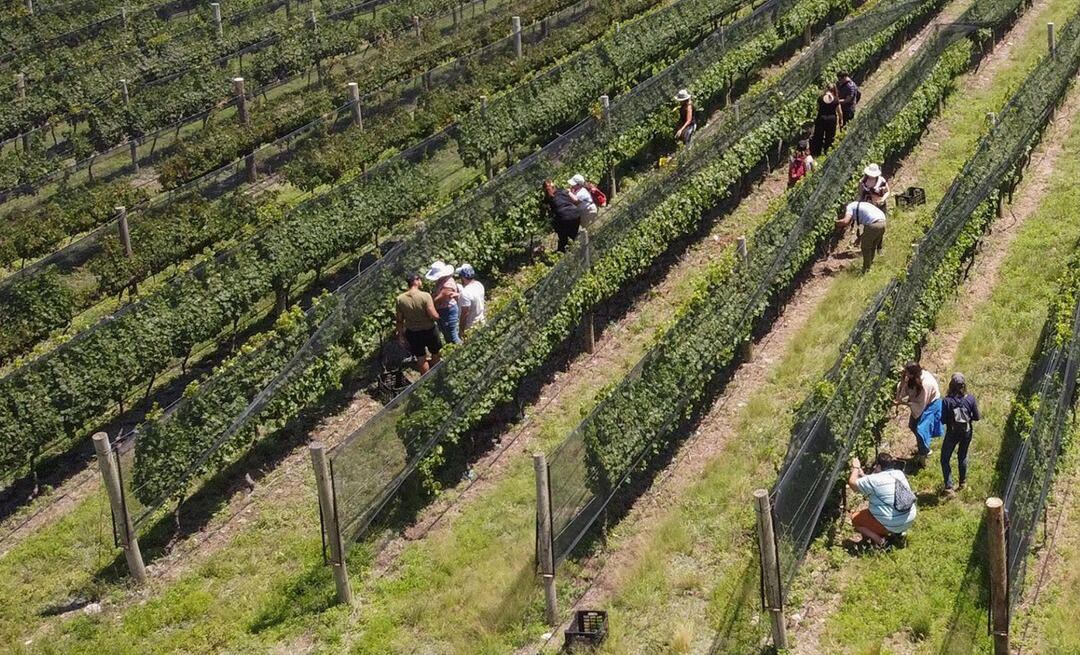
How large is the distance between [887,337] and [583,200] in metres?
5.66

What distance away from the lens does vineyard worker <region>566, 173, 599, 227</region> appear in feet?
67.2

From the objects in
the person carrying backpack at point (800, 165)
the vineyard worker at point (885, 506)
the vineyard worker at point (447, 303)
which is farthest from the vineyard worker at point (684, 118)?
the vineyard worker at point (885, 506)

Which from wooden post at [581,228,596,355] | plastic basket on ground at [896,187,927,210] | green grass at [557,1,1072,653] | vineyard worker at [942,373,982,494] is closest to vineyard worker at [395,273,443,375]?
wooden post at [581,228,596,355]

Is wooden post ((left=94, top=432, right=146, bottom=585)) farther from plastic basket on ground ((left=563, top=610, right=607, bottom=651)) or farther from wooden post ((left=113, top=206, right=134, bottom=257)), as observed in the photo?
wooden post ((left=113, top=206, right=134, bottom=257))

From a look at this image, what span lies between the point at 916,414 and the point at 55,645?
350 inches

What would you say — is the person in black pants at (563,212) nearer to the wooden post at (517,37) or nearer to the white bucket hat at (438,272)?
the white bucket hat at (438,272)

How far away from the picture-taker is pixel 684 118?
2427cm

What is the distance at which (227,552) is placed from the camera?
15.1 meters

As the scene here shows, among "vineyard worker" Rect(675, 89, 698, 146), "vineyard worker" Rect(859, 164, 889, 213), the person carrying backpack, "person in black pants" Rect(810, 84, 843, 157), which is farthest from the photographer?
"vineyard worker" Rect(675, 89, 698, 146)

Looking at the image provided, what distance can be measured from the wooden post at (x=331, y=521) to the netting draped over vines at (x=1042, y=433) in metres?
6.03

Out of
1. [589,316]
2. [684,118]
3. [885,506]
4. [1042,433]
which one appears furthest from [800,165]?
[885,506]

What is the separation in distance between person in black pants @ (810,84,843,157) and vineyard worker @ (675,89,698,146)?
2022 millimetres

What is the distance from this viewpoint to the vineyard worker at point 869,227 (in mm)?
20016

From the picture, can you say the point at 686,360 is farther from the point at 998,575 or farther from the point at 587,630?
the point at 998,575
